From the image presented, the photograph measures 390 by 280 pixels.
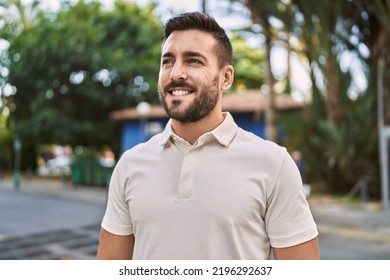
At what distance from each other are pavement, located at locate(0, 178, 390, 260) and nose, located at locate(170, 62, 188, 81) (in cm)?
497

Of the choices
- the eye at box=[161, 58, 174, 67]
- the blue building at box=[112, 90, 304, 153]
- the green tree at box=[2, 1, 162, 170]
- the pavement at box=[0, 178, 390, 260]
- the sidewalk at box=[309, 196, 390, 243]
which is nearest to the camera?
the eye at box=[161, 58, 174, 67]

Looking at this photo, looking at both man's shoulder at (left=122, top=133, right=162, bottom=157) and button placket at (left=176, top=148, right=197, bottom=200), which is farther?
man's shoulder at (left=122, top=133, right=162, bottom=157)

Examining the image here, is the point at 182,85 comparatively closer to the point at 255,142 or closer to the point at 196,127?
the point at 196,127

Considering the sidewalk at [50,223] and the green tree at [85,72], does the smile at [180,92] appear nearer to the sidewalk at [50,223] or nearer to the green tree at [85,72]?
the sidewalk at [50,223]

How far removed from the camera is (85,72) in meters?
19.4

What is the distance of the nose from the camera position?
143 cm

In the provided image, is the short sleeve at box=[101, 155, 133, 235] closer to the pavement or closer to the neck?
the neck

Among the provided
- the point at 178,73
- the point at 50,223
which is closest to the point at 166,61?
the point at 178,73

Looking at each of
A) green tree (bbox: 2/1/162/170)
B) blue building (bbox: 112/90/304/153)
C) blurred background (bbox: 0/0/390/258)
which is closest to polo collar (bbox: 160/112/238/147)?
blurred background (bbox: 0/0/390/258)

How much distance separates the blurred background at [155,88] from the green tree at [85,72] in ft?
0.15

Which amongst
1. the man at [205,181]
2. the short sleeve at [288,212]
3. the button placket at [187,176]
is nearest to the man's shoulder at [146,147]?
the man at [205,181]

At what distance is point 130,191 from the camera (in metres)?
1.47

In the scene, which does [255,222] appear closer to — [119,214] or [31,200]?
[119,214]

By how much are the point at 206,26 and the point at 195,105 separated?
0.24 metres
